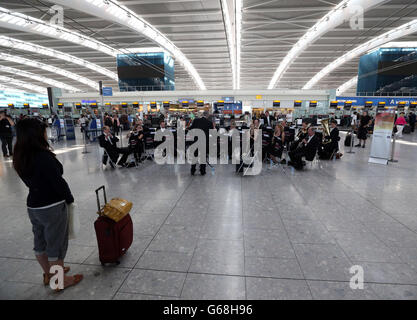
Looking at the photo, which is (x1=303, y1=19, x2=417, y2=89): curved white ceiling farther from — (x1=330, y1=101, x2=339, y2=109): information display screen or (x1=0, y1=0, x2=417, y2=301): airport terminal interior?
(x1=330, y1=101, x2=339, y2=109): information display screen

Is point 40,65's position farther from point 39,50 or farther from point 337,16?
point 337,16

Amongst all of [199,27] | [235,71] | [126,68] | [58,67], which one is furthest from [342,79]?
[58,67]

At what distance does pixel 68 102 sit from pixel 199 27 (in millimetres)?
17898

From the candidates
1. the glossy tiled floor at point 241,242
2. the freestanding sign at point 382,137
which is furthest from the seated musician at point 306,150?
the freestanding sign at point 382,137

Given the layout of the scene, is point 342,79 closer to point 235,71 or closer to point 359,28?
point 235,71

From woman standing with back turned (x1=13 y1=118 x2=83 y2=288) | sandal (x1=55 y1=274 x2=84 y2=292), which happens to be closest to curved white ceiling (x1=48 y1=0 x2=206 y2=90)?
woman standing with back turned (x1=13 y1=118 x2=83 y2=288)

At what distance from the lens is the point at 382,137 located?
24.8 ft

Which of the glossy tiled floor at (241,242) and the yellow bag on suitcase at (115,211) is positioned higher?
the yellow bag on suitcase at (115,211)

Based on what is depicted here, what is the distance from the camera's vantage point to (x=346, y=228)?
3.51 m

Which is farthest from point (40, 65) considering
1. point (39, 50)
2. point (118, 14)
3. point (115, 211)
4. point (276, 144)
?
point (115, 211)

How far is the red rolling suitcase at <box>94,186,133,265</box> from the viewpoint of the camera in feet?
8.24

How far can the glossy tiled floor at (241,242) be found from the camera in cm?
231

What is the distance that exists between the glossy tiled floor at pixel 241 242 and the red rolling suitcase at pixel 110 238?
0.16 meters

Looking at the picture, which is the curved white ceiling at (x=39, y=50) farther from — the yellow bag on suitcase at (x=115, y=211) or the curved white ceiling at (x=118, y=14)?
the yellow bag on suitcase at (x=115, y=211)
